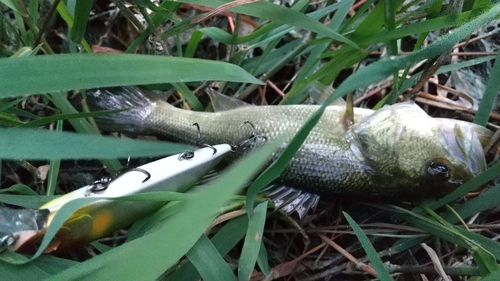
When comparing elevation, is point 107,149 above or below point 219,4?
below

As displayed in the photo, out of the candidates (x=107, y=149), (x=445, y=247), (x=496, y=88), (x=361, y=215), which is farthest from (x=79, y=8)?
(x=445, y=247)

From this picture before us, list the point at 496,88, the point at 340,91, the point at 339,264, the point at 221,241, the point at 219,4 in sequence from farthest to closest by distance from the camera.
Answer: the point at 339,264
the point at 496,88
the point at 221,241
the point at 219,4
the point at 340,91

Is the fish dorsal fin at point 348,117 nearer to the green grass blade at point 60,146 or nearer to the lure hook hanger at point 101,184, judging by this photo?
the lure hook hanger at point 101,184

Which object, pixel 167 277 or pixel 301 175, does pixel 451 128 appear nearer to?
pixel 301 175

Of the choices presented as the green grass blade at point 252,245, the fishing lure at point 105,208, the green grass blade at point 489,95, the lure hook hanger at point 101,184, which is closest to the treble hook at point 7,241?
the fishing lure at point 105,208

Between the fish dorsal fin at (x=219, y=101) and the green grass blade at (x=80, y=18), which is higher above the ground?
the green grass blade at (x=80, y=18)

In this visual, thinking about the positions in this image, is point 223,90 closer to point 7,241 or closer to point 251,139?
point 251,139

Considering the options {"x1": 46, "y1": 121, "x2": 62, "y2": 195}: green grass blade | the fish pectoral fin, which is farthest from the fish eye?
{"x1": 46, "y1": 121, "x2": 62, "y2": 195}: green grass blade
